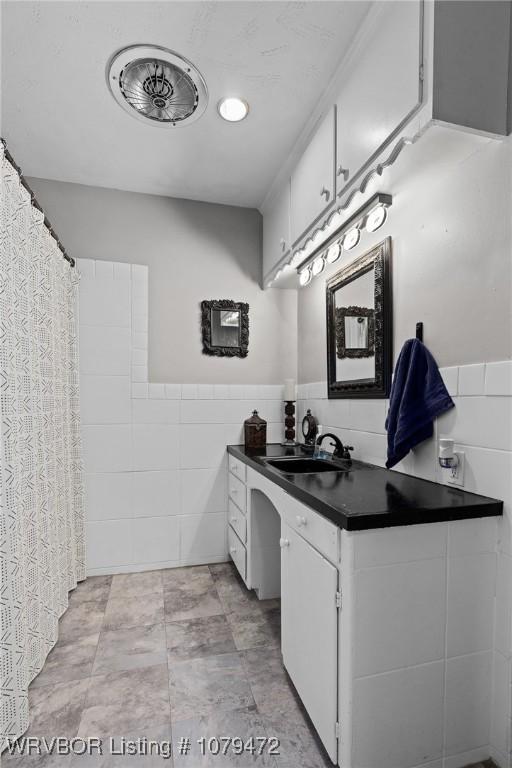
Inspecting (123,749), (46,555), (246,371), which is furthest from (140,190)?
(123,749)

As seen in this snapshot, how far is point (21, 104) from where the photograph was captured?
1.77m

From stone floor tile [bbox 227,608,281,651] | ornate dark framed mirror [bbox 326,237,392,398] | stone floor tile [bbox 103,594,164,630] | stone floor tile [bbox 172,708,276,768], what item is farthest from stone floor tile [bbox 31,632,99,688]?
ornate dark framed mirror [bbox 326,237,392,398]

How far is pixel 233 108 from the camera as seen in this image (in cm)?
176

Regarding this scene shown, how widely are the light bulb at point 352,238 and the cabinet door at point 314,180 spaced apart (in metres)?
0.17

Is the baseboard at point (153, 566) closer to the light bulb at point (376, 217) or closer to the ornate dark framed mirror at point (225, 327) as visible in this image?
the ornate dark framed mirror at point (225, 327)

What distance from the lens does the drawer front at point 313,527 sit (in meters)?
1.11

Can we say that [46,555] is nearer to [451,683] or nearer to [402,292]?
[451,683]

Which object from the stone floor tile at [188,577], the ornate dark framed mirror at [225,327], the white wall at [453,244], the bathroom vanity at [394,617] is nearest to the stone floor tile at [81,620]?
the stone floor tile at [188,577]

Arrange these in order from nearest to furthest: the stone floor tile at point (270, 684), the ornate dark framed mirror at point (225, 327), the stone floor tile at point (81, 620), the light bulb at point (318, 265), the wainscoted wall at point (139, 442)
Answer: the stone floor tile at point (270, 684) < the stone floor tile at point (81, 620) < the light bulb at point (318, 265) < the wainscoted wall at point (139, 442) < the ornate dark framed mirror at point (225, 327)

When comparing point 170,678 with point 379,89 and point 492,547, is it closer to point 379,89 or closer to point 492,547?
point 492,547

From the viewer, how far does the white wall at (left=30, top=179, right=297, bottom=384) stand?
96.2 inches

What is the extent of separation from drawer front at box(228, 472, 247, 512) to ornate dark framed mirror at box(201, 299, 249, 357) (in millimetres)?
836

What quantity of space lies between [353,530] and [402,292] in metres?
1.05

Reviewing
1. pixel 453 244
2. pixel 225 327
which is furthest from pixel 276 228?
pixel 453 244
